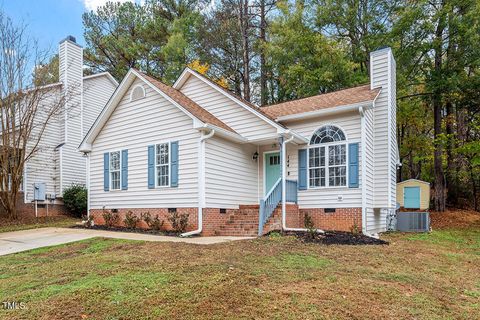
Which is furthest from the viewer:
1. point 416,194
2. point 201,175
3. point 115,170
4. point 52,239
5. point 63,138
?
point 63,138

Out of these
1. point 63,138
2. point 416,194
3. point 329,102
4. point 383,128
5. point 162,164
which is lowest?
point 416,194

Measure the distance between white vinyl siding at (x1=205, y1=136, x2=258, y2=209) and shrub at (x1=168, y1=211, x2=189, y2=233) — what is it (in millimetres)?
838

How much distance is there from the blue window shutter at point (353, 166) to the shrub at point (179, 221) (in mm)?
5444

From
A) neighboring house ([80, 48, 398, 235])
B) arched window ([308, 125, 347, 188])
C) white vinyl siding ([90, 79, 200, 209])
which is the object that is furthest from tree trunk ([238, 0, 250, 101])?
arched window ([308, 125, 347, 188])

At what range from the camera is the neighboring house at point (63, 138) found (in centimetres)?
1800

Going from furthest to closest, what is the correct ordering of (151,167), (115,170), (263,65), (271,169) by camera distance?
1. (263,65)
2. (115,170)
3. (271,169)
4. (151,167)

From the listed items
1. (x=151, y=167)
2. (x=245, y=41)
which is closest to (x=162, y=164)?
(x=151, y=167)

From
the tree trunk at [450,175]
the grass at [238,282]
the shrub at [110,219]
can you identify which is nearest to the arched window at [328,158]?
the grass at [238,282]

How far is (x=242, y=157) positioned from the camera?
43.4ft

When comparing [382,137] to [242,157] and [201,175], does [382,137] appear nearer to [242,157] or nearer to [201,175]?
[242,157]

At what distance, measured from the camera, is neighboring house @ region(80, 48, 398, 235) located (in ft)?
38.2

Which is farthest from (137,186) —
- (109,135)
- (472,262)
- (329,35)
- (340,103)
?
(329,35)

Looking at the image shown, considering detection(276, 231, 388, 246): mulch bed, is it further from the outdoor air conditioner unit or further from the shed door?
the shed door

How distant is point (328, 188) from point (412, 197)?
8.94 metres
